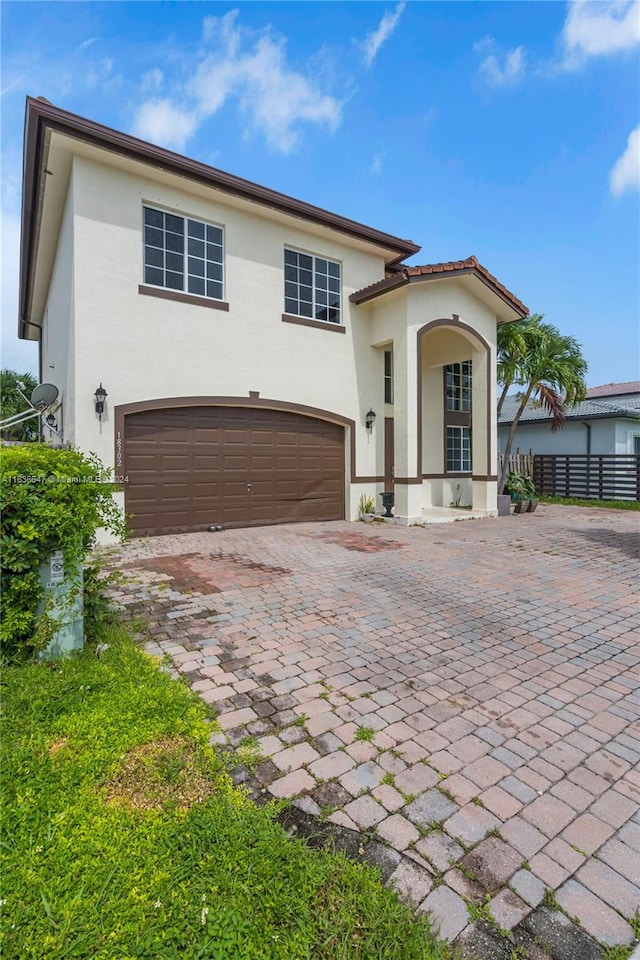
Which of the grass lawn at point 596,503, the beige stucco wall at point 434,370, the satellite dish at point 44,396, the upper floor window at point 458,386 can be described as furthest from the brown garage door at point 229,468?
the grass lawn at point 596,503

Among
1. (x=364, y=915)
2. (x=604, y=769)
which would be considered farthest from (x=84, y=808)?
(x=604, y=769)

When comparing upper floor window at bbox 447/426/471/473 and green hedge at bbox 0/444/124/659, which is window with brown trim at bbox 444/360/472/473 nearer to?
upper floor window at bbox 447/426/471/473

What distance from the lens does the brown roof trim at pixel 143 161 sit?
302 inches

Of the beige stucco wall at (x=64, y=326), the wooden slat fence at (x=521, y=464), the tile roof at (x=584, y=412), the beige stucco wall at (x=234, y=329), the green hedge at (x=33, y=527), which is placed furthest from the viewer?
the tile roof at (x=584, y=412)

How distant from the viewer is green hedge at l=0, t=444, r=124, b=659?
123 inches

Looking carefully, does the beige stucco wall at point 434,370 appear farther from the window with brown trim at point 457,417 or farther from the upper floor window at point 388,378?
the upper floor window at point 388,378

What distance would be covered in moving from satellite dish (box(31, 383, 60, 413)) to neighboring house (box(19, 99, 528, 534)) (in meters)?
0.22

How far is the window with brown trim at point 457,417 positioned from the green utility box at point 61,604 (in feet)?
42.5

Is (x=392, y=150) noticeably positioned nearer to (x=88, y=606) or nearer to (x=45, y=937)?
(x=88, y=606)

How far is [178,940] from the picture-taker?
1489mm

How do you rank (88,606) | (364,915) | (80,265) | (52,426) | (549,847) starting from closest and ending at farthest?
(364,915)
(549,847)
(88,606)
(80,265)
(52,426)

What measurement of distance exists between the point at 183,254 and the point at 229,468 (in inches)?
185

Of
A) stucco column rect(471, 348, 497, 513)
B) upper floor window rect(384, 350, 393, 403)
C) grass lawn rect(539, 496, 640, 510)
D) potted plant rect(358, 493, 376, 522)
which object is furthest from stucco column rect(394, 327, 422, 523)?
grass lawn rect(539, 496, 640, 510)

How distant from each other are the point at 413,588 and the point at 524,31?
9.84 metres
